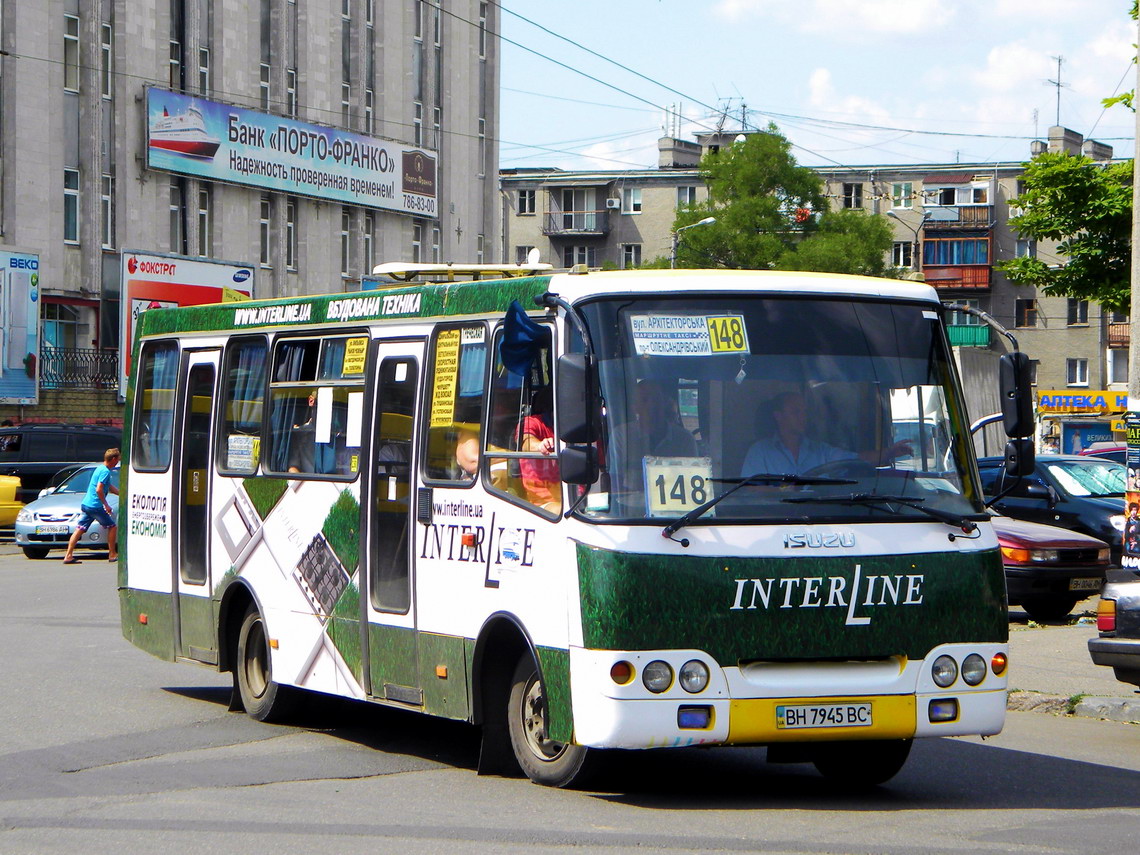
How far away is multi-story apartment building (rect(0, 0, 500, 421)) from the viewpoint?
144 feet

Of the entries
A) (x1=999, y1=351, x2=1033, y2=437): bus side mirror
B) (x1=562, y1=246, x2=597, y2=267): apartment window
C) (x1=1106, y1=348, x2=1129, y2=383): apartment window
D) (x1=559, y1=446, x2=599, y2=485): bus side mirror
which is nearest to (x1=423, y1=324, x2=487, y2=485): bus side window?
(x1=559, y1=446, x2=599, y2=485): bus side mirror

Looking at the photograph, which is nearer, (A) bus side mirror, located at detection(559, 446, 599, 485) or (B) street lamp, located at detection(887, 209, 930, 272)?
(A) bus side mirror, located at detection(559, 446, 599, 485)

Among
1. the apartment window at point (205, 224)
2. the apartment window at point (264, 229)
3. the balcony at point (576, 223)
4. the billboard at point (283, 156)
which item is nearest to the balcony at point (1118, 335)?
the balcony at point (576, 223)

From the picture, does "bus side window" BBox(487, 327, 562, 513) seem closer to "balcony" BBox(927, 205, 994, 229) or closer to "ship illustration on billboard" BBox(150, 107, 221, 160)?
"ship illustration on billboard" BBox(150, 107, 221, 160)

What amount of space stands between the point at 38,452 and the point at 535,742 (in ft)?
86.6

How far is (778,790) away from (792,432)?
6.14 feet

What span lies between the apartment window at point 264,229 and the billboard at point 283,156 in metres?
0.67

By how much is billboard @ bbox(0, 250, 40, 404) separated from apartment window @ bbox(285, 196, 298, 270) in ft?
38.1

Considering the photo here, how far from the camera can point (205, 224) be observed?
5025 centimetres

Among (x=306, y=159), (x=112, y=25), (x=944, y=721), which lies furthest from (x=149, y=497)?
(x=306, y=159)

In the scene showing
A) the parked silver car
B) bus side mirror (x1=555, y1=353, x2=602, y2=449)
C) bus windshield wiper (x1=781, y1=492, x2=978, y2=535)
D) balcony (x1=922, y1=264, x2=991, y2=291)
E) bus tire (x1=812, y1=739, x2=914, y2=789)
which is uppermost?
balcony (x1=922, y1=264, x2=991, y2=291)

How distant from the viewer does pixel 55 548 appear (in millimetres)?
28406

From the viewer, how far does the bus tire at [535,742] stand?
320 inches

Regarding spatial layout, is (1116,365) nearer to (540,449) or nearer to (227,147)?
(227,147)
